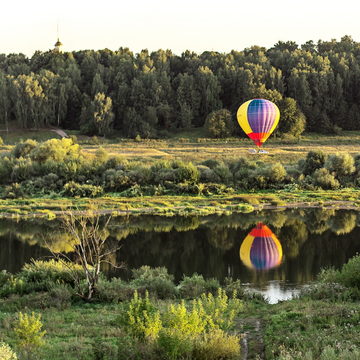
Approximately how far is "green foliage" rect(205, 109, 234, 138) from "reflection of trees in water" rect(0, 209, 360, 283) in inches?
1196

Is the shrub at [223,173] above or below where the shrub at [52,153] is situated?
below

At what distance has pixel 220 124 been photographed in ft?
212

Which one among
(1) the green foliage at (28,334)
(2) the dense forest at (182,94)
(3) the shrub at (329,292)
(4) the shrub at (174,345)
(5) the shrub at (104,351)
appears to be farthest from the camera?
(2) the dense forest at (182,94)

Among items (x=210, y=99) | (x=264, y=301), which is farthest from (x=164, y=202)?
(x=210, y=99)

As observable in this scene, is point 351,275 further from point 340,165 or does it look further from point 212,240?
point 340,165

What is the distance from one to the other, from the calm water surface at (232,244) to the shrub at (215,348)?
7973mm

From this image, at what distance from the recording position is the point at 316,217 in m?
33.4

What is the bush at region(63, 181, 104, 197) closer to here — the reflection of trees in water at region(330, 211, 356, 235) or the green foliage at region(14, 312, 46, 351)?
the reflection of trees in water at region(330, 211, 356, 235)

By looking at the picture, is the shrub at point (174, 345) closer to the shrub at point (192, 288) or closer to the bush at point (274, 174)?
the shrub at point (192, 288)

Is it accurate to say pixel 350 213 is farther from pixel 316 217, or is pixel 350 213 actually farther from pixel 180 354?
pixel 180 354

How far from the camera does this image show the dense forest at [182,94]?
67750 mm

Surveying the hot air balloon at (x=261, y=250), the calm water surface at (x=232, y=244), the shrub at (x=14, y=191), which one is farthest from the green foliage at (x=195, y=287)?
the shrub at (x=14, y=191)

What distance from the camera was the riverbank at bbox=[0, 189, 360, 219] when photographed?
34.7 m

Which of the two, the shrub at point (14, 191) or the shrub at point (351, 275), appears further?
the shrub at point (14, 191)
